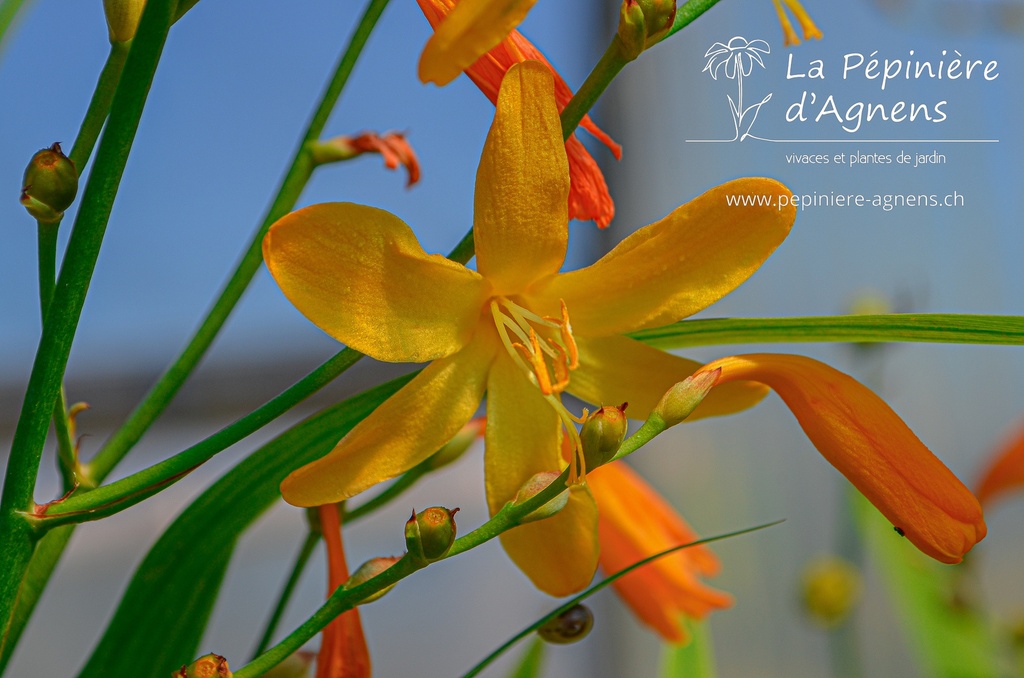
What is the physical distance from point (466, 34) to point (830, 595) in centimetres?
84

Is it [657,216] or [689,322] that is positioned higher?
[657,216]

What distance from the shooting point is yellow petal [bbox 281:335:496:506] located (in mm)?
182

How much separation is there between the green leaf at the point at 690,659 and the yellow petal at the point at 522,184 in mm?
304

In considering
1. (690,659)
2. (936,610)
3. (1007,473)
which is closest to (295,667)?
(690,659)

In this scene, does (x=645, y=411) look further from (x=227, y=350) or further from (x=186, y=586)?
(x=227, y=350)

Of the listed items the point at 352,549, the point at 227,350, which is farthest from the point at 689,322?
the point at 352,549

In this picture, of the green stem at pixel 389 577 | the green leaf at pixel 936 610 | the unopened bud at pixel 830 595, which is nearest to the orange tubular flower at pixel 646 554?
the green stem at pixel 389 577

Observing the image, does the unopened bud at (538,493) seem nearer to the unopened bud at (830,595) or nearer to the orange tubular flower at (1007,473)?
the orange tubular flower at (1007,473)

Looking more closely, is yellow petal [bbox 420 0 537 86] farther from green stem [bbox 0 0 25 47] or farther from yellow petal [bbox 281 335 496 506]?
green stem [bbox 0 0 25 47]

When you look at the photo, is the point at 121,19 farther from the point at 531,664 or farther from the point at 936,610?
the point at 936,610

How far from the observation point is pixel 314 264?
171mm

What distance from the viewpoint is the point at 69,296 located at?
0.18m

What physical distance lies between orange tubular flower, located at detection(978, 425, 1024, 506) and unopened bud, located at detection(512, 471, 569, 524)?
390mm

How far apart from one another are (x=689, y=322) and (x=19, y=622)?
0.18 m
